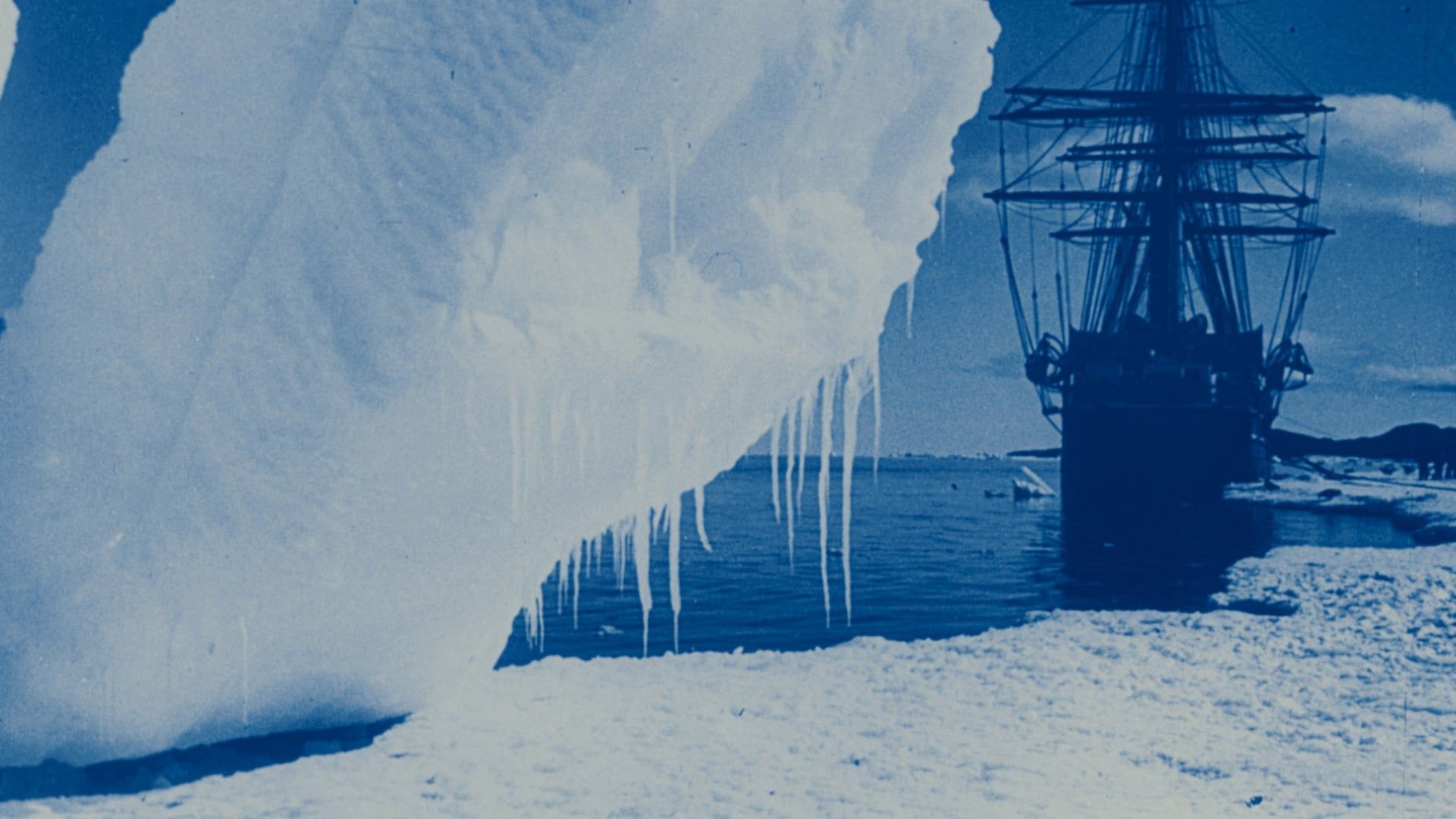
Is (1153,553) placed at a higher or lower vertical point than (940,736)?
lower

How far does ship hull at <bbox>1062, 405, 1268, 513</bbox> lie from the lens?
51.0 m

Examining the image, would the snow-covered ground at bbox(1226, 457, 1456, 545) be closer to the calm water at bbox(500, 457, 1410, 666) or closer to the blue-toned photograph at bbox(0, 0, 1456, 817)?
the calm water at bbox(500, 457, 1410, 666)

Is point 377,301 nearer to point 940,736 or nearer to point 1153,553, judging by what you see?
point 940,736

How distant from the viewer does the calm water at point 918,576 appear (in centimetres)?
1491

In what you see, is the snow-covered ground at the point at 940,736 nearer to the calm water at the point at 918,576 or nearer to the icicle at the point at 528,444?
the icicle at the point at 528,444

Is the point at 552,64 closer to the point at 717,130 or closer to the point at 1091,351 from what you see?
the point at 717,130

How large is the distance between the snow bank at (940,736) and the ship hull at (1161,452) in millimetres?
41413

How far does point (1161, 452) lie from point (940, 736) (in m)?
47.2

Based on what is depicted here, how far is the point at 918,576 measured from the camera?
871 inches

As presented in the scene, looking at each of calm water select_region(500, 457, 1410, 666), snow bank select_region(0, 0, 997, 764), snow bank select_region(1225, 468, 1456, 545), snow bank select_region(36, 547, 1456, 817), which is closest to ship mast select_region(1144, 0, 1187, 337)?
snow bank select_region(1225, 468, 1456, 545)

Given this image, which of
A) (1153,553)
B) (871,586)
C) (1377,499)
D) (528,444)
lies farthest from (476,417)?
(1377,499)

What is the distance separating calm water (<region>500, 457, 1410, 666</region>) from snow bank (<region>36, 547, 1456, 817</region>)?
10.9 ft

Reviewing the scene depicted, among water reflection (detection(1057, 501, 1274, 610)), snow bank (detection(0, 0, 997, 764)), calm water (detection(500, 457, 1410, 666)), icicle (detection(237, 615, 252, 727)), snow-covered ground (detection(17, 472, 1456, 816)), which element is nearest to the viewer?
snow bank (detection(0, 0, 997, 764))

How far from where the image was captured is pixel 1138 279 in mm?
52344
